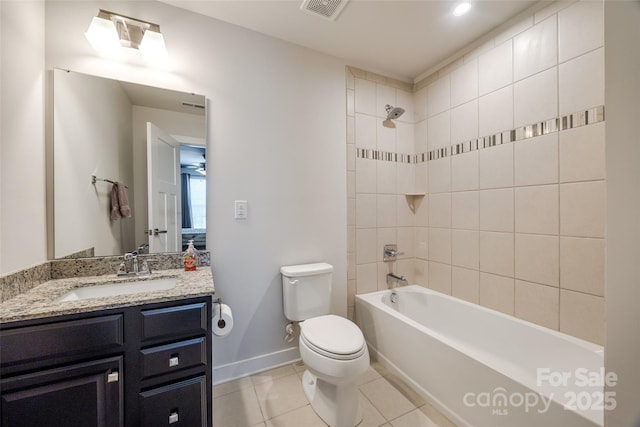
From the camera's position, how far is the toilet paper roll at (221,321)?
1330mm

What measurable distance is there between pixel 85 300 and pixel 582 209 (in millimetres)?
2472

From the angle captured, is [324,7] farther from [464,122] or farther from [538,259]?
[538,259]

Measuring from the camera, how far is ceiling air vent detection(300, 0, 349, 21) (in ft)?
4.99

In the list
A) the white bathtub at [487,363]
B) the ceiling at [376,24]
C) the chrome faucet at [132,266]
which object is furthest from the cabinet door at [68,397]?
the ceiling at [376,24]

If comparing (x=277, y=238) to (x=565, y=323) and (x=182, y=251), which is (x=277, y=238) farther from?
(x=565, y=323)

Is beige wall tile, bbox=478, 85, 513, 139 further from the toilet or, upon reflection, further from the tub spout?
the toilet

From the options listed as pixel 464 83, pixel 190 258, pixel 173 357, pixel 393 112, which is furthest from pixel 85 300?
pixel 464 83

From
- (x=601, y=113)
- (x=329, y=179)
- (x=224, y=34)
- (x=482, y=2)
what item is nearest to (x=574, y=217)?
(x=601, y=113)

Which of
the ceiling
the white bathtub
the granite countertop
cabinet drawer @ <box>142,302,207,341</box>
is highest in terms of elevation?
the ceiling

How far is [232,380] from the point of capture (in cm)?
175

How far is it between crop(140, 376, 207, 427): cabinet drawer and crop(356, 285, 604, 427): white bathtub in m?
1.25

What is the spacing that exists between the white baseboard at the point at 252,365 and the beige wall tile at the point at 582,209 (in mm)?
1984

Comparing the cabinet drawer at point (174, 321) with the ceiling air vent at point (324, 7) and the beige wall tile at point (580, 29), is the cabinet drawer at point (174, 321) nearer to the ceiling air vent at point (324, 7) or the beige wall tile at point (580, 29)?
the ceiling air vent at point (324, 7)

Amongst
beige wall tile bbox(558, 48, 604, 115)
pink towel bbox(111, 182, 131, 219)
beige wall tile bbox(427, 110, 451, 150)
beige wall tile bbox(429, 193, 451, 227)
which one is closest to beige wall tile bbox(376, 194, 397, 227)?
beige wall tile bbox(429, 193, 451, 227)
